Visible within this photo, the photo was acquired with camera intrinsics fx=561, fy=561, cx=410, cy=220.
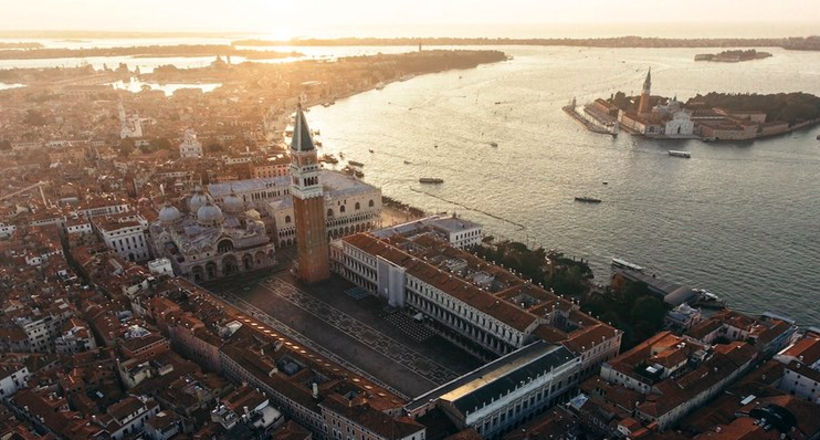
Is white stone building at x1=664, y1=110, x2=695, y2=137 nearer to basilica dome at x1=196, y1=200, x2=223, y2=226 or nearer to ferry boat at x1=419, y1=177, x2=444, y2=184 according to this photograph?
ferry boat at x1=419, y1=177, x2=444, y2=184

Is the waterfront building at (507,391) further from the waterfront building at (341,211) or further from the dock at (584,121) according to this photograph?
the dock at (584,121)

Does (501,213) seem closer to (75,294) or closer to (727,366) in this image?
(727,366)

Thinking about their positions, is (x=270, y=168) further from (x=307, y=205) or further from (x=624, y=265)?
(x=624, y=265)

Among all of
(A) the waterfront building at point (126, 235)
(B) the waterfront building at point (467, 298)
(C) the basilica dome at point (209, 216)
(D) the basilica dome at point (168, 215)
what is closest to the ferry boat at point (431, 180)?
(B) the waterfront building at point (467, 298)

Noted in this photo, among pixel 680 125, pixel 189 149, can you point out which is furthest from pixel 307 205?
pixel 680 125

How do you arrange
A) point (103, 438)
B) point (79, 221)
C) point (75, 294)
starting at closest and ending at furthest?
point (103, 438), point (75, 294), point (79, 221)

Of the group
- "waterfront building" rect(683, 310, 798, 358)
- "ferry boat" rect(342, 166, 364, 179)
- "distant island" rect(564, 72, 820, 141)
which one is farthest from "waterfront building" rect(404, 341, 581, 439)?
"distant island" rect(564, 72, 820, 141)

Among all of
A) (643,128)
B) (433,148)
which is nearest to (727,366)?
(433,148)

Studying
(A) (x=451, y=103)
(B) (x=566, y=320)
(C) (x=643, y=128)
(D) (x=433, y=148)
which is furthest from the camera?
(A) (x=451, y=103)
